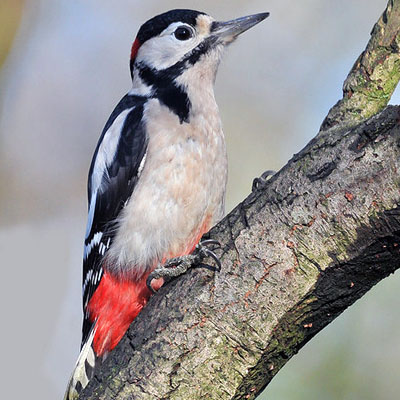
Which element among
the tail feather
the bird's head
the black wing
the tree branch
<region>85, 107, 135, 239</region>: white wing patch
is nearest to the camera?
the tree branch

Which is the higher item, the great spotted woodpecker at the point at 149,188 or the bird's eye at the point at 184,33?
the bird's eye at the point at 184,33

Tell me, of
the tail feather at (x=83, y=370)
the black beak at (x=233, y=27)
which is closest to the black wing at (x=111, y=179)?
the tail feather at (x=83, y=370)

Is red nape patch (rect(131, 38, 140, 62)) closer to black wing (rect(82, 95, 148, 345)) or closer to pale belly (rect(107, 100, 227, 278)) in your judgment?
black wing (rect(82, 95, 148, 345))

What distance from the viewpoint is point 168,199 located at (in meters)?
3.26

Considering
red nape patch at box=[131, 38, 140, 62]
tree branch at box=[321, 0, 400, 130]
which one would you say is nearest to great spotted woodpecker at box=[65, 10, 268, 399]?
red nape patch at box=[131, 38, 140, 62]

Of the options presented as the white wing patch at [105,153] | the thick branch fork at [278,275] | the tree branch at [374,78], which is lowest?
the thick branch fork at [278,275]

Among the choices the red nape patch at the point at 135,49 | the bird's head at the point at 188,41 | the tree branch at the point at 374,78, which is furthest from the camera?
the red nape patch at the point at 135,49

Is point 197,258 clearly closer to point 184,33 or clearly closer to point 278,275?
point 278,275

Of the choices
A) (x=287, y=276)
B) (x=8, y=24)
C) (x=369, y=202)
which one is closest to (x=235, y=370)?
(x=287, y=276)

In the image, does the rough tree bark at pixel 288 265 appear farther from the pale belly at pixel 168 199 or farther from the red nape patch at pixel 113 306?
the red nape patch at pixel 113 306

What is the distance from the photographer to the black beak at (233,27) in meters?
3.76

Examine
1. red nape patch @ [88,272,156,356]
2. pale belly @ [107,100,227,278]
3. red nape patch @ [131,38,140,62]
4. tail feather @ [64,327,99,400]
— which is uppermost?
red nape patch @ [131,38,140,62]

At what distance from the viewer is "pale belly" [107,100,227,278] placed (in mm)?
3260

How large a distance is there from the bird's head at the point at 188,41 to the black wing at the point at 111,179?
12.4 inches
